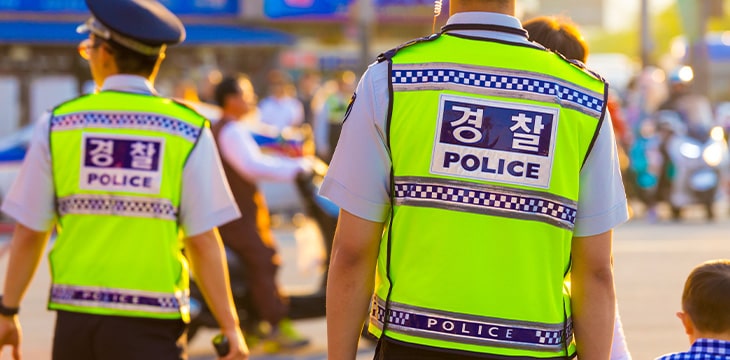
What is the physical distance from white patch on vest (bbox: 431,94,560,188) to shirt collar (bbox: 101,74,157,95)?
60.8 inches

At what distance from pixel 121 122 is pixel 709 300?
5.83 feet

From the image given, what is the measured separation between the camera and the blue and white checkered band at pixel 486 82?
305cm

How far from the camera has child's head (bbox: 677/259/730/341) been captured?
3.65 m

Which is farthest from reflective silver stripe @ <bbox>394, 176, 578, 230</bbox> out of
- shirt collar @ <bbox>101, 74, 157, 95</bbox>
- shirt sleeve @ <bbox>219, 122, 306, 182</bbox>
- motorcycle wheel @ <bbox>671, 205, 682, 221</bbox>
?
motorcycle wheel @ <bbox>671, 205, 682, 221</bbox>

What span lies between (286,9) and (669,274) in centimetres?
2006

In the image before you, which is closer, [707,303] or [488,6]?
[488,6]

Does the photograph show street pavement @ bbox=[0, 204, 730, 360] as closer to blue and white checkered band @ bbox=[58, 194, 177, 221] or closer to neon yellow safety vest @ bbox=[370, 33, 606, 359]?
blue and white checkered band @ bbox=[58, 194, 177, 221]

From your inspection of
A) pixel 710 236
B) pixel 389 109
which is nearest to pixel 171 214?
pixel 389 109

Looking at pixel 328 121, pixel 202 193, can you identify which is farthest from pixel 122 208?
pixel 328 121

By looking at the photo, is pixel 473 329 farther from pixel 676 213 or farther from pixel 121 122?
pixel 676 213

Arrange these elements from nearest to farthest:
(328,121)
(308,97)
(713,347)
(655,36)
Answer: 1. (713,347)
2. (328,121)
3. (308,97)
4. (655,36)

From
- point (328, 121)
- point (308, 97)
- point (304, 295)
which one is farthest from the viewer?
point (308, 97)

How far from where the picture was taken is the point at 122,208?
13.6 feet

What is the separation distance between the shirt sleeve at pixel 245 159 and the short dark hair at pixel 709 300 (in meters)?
4.60
